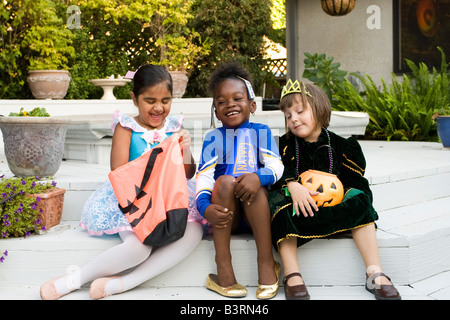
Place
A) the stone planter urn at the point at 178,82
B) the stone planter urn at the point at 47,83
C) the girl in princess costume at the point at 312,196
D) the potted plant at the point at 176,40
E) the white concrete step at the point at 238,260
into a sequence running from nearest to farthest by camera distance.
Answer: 1. the girl in princess costume at the point at 312,196
2. the white concrete step at the point at 238,260
3. the stone planter urn at the point at 47,83
4. the stone planter urn at the point at 178,82
5. the potted plant at the point at 176,40

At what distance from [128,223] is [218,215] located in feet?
1.50

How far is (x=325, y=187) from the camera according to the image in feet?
7.92

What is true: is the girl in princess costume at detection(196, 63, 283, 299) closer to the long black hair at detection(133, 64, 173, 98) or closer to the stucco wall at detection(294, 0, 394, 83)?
the long black hair at detection(133, 64, 173, 98)

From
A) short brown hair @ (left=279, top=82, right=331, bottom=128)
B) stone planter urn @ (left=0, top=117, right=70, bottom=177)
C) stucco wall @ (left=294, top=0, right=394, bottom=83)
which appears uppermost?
stucco wall @ (left=294, top=0, right=394, bottom=83)

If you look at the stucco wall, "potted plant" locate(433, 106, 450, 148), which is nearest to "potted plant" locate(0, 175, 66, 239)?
"potted plant" locate(433, 106, 450, 148)

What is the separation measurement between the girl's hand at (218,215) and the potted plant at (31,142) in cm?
121

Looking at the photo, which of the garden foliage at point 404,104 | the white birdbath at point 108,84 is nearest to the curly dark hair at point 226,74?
the garden foliage at point 404,104

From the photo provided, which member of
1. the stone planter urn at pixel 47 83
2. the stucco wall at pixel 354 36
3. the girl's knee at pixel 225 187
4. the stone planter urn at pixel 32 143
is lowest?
the girl's knee at pixel 225 187

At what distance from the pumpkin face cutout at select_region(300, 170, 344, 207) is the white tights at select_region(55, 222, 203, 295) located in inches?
24.3

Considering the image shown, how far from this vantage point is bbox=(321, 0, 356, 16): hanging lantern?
22.6 feet

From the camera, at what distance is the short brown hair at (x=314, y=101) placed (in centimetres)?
251

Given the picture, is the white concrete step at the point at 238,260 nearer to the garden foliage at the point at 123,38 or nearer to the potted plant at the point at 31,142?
the potted plant at the point at 31,142

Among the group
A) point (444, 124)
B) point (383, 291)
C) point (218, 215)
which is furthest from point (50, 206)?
point (444, 124)
